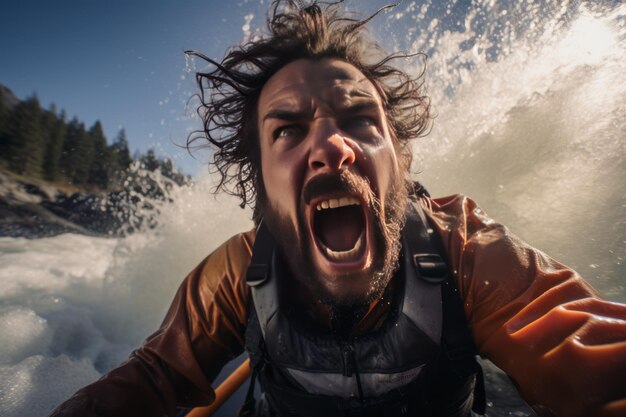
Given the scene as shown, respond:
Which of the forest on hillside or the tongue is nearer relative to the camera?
the tongue

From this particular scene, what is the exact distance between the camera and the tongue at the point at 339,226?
153cm

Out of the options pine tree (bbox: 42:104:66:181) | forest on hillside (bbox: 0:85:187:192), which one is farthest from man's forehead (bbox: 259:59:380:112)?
pine tree (bbox: 42:104:66:181)

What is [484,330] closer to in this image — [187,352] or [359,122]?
[359,122]

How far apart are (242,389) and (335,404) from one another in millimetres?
1536

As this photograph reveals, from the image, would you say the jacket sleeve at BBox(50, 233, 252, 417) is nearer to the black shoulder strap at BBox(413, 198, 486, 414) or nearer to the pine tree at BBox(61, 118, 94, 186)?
the black shoulder strap at BBox(413, 198, 486, 414)

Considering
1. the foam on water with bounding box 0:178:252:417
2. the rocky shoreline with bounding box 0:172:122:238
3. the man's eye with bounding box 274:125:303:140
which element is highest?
the rocky shoreline with bounding box 0:172:122:238

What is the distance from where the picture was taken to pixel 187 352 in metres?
1.40

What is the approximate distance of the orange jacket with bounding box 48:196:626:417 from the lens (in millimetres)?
770

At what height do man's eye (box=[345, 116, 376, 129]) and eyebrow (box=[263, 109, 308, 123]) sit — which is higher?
eyebrow (box=[263, 109, 308, 123])

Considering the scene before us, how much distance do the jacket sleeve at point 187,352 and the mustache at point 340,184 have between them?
2.15 ft

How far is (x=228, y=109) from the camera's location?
2.26 m

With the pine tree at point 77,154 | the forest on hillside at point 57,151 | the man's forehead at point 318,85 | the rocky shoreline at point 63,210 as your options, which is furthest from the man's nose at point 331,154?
the pine tree at point 77,154

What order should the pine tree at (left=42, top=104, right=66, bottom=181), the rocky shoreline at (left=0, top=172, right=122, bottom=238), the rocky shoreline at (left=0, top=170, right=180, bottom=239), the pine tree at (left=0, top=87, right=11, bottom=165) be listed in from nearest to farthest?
the rocky shoreline at (left=0, top=170, right=180, bottom=239) < the rocky shoreline at (left=0, top=172, right=122, bottom=238) < the pine tree at (left=0, top=87, right=11, bottom=165) < the pine tree at (left=42, top=104, right=66, bottom=181)

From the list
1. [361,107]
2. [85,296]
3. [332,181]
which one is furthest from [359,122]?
[85,296]
